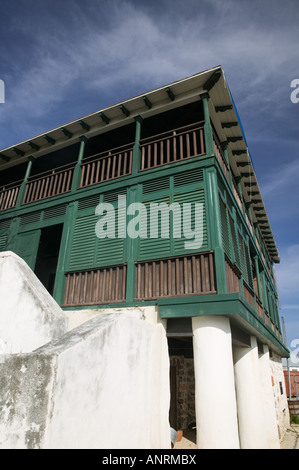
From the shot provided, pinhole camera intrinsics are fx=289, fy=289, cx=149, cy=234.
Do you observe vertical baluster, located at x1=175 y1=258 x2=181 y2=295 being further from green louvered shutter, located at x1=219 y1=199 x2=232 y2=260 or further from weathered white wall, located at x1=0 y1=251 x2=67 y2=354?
weathered white wall, located at x1=0 y1=251 x2=67 y2=354

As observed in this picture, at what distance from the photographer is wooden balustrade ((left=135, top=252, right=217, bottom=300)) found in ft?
18.2

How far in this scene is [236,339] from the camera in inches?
240

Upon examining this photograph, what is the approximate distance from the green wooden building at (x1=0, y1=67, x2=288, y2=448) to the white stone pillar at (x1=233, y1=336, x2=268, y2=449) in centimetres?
69

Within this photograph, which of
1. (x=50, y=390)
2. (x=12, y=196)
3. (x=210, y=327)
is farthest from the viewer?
(x=12, y=196)

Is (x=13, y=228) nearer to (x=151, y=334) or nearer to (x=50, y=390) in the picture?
(x=151, y=334)

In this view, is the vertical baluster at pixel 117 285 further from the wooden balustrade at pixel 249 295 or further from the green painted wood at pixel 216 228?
the wooden balustrade at pixel 249 295

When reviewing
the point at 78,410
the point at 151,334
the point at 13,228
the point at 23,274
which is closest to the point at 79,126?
the point at 13,228

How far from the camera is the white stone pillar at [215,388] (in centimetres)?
435

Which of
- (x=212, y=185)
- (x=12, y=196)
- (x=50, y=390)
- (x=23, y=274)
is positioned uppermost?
(x=12, y=196)

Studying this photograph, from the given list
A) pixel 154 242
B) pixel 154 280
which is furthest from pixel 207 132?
pixel 154 280

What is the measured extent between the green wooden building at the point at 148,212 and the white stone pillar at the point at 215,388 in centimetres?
32

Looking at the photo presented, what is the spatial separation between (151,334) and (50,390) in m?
2.86

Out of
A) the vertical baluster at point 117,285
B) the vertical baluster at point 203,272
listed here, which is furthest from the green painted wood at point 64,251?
the vertical baluster at point 203,272

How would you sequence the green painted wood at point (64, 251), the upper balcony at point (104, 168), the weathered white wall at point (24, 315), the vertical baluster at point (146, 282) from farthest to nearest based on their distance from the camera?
1. the upper balcony at point (104, 168)
2. the green painted wood at point (64, 251)
3. the vertical baluster at point (146, 282)
4. the weathered white wall at point (24, 315)
